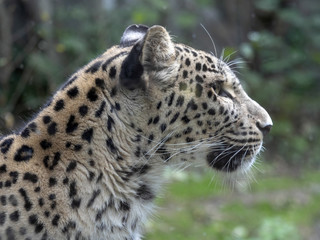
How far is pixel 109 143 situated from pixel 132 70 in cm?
57

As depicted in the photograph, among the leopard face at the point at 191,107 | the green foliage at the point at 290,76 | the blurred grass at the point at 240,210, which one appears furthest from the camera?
the green foliage at the point at 290,76

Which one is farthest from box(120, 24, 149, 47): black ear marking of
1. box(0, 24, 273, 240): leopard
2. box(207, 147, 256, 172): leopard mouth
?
box(207, 147, 256, 172): leopard mouth

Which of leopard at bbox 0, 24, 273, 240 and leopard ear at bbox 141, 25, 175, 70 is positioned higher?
leopard ear at bbox 141, 25, 175, 70

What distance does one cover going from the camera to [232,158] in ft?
16.7

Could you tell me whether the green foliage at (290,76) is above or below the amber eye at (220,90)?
above

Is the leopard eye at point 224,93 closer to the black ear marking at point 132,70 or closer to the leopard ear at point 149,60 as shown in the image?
the leopard ear at point 149,60

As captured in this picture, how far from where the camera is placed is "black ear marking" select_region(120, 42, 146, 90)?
13.7 feet

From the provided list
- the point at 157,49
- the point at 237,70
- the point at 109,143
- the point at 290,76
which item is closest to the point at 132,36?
the point at 157,49

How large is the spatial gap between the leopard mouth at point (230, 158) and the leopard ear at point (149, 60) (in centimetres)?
Answer: 83

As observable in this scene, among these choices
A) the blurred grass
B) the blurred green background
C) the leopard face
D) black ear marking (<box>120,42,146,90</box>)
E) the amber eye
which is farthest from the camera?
the blurred green background

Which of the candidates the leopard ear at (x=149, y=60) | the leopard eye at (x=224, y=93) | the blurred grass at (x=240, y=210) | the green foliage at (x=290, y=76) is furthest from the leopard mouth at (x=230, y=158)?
the green foliage at (x=290, y=76)

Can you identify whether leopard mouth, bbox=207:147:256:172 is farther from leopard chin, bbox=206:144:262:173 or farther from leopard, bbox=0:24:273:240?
leopard, bbox=0:24:273:240

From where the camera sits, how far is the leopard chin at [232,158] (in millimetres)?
4965

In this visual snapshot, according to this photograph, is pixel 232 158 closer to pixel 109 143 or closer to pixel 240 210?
pixel 109 143
